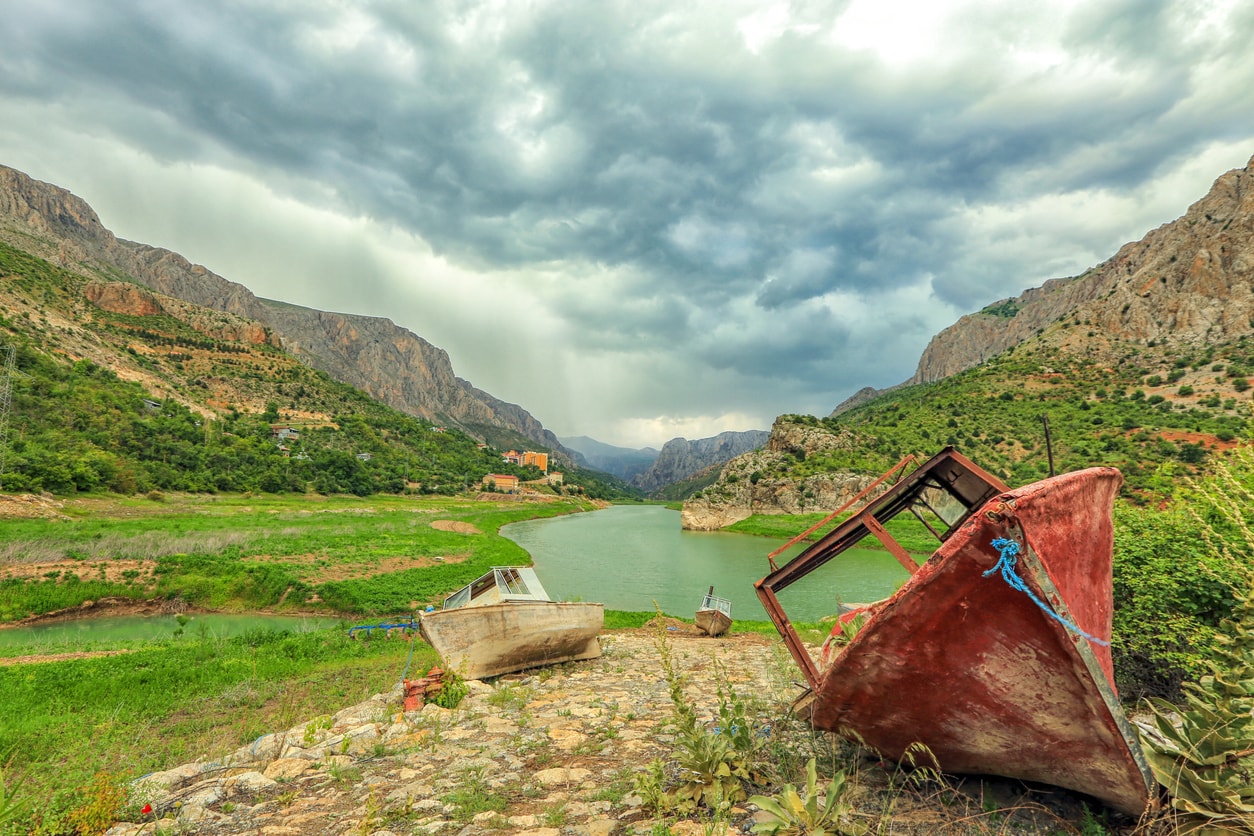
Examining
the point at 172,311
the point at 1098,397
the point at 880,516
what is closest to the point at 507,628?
the point at 880,516

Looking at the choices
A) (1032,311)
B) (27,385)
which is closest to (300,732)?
(27,385)

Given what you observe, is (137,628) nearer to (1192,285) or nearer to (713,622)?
(713,622)

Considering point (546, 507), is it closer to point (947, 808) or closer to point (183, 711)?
point (183, 711)

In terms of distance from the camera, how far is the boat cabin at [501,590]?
11.5 m

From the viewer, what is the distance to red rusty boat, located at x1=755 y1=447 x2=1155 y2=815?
11.4 feet

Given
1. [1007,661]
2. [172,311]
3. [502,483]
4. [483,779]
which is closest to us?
[1007,661]

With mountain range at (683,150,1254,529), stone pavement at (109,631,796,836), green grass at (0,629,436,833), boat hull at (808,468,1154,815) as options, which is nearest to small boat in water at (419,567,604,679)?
stone pavement at (109,631,796,836)

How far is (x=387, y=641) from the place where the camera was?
16531 millimetres

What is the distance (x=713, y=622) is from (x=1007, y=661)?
1424cm

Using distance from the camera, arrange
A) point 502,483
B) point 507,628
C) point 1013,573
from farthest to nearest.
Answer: point 502,483 < point 507,628 < point 1013,573

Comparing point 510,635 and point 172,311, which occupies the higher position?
point 172,311

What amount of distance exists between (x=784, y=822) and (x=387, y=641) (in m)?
16.3

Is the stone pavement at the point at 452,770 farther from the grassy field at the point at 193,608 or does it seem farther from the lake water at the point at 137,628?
the lake water at the point at 137,628

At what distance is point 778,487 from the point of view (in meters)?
71.6
